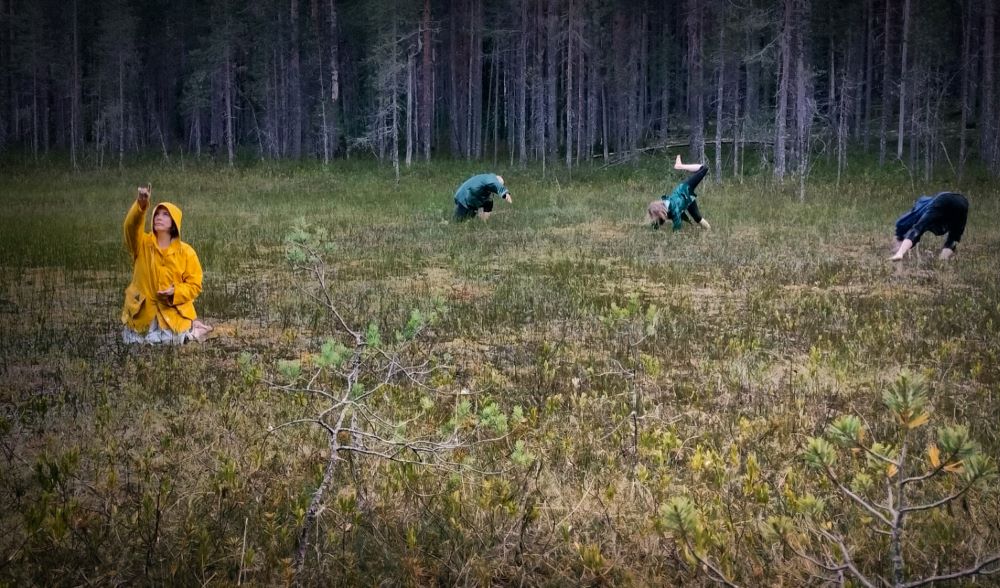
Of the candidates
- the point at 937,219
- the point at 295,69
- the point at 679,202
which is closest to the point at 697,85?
the point at 679,202

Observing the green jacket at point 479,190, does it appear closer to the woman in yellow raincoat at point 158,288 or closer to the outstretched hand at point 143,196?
the woman in yellow raincoat at point 158,288

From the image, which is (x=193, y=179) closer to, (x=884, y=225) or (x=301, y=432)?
(x=884, y=225)

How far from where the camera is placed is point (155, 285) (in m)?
8.46

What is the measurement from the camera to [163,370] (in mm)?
7289

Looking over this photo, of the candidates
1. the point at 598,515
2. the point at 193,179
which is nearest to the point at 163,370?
the point at 598,515

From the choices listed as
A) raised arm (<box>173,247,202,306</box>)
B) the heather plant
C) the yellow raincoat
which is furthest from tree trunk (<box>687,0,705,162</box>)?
the heather plant

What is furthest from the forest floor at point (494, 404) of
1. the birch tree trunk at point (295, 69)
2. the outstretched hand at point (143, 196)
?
the birch tree trunk at point (295, 69)

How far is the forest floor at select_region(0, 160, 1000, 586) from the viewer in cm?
408

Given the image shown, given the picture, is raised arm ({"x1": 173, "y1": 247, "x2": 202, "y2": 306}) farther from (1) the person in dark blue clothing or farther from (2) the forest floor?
(1) the person in dark blue clothing

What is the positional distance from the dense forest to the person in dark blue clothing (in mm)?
13168

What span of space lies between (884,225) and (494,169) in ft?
64.8

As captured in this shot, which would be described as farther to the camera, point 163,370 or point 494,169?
point 494,169

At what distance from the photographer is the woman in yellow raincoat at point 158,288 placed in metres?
8.38

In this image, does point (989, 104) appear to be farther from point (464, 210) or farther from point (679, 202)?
point (464, 210)
